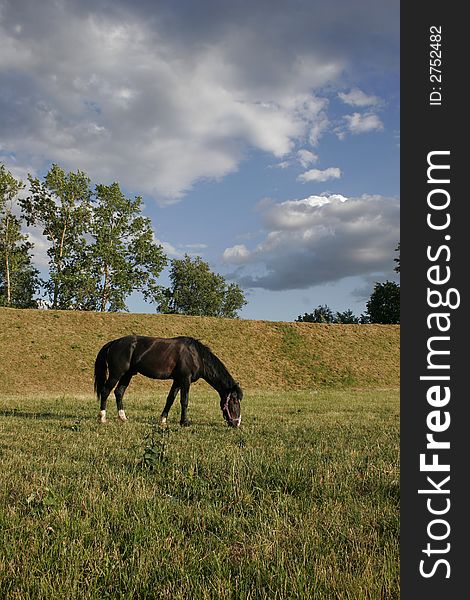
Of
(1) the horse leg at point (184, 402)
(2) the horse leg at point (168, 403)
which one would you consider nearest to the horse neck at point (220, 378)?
(1) the horse leg at point (184, 402)

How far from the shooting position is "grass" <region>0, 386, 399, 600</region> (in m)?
3.24

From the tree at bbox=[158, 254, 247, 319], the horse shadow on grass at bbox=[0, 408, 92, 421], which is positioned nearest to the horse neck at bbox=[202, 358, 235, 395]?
Result: the horse shadow on grass at bbox=[0, 408, 92, 421]

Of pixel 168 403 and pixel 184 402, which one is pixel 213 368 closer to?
pixel 184 402

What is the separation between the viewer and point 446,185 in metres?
3.07

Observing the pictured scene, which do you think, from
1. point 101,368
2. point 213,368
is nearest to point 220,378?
point 213,368

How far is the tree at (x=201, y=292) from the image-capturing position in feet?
294

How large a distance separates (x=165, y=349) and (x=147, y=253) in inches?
1670

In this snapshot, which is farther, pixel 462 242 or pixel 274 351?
pixel 274 351

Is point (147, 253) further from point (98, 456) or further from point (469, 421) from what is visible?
point (469, 421)

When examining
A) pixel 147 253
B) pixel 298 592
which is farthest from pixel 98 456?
pixel 147 253

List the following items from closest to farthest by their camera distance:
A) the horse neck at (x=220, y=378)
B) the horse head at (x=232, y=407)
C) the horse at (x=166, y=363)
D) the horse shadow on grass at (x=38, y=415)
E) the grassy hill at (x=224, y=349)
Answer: the horse head at (x=232, y=407), the horse neck at (x=220, y=378), the horse at (x=166, y=363), the horse shadow on grass at (x=38, y=415), the grassy hill at (x=224, y=349)

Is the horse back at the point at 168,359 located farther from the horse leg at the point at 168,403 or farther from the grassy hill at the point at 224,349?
the grassy hill at the point at 224,349

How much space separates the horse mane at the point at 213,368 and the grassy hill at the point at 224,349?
17508mm

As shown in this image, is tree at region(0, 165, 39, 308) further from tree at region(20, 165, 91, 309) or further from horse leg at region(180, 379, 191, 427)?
horse leg at region(180, 379, 191, 427)
